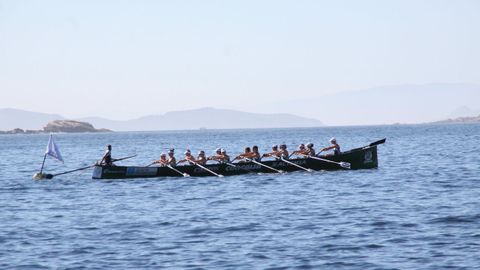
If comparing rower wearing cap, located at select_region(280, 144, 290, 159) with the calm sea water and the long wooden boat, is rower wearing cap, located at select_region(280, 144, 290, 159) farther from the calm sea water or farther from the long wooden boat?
the calm sea water

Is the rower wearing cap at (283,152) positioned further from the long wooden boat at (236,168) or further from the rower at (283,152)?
the long wooden boat at (236,168)

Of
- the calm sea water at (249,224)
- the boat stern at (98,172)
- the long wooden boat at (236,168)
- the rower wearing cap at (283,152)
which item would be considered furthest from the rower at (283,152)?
the boat stern at (98,172)

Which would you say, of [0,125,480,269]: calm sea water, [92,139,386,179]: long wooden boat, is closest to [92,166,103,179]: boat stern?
[92,139,386,179]: long wooden boat

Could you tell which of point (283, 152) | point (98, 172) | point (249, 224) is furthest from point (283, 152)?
point (249, 224)

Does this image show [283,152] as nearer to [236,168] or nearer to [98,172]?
[236,168]

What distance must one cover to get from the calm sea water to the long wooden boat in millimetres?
1846

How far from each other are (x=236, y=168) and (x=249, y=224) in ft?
58.5

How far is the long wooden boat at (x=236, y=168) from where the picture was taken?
41.2m

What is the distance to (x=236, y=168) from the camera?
41.7 meters

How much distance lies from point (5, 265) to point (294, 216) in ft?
33.1

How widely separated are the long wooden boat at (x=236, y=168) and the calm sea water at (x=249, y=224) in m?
1.85

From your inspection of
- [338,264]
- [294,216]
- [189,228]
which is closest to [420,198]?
[294,216]

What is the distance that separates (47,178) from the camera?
43.2 m

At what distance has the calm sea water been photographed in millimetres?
18703
